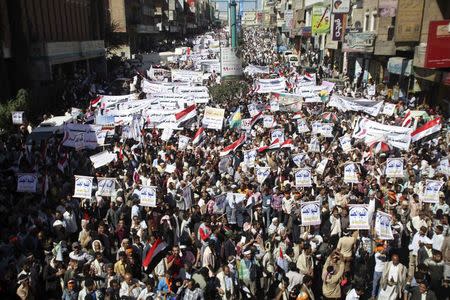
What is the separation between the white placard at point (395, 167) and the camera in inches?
467

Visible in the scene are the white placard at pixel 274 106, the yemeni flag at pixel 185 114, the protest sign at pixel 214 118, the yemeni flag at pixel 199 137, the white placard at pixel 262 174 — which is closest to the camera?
the white placard at pixel 262 174

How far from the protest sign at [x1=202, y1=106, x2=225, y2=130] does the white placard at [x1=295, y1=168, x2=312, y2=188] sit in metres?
4.80

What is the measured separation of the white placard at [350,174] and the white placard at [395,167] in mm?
798

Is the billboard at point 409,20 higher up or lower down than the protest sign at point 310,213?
higher up

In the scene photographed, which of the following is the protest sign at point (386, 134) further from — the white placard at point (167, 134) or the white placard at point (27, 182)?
the white placard at point (27, 182)

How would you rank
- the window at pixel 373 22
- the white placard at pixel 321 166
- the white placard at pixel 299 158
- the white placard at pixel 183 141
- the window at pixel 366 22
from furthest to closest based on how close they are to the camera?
the window at pixel 366 22
the window at pixel 373 22
the white placard at pixel 183 141
the white placard at pixel 299 158
the white placard at pixel 321 166

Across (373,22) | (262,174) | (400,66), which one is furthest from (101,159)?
(373,22)

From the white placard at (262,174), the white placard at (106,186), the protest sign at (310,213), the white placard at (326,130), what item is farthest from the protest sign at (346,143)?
the white placard at (106,186)

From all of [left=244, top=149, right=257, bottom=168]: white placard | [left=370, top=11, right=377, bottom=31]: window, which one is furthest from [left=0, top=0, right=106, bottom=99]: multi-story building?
[left=370, top=11, right=377, bottom=31]: window

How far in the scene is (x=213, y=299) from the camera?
25.6ft

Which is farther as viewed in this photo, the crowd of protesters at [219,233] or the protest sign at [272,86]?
the protest sign at [272,86]

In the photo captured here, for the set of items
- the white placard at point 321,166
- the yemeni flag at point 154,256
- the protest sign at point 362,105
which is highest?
the protest sign at point 362,105

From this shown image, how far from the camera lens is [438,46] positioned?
23.0m

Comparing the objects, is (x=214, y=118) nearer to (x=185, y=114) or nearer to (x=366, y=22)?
(x=185, y=114)
